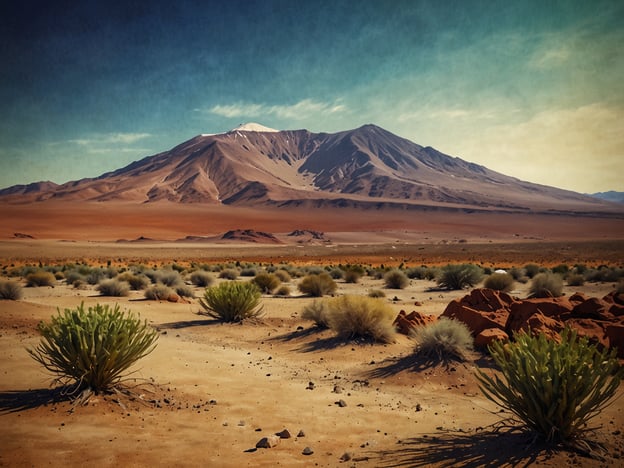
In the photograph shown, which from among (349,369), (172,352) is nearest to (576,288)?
(349,369)

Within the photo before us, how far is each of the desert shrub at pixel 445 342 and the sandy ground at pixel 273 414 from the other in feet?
0.93

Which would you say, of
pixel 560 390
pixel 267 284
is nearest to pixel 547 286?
pixel 267 284

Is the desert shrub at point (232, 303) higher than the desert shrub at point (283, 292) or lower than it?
higher

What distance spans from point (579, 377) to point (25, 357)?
9014 millimetres

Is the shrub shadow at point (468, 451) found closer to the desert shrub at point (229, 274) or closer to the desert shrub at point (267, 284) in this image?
the desert shrub at point (267, 284)

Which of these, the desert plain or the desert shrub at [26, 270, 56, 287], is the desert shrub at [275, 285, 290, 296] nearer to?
the desert plain

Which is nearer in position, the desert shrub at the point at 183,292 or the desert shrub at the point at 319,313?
the desert shrub at the point at 319,313

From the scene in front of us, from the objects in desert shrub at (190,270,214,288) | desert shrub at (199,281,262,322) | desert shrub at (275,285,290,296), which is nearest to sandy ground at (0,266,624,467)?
desert shrub at (199,281,262,322)

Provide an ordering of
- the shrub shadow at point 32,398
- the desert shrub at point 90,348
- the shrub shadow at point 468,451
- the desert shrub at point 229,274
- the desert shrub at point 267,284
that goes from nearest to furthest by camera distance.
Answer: the shrub shadow at point 468,451, the shrub shadow at point 32,398, the desert shrub at point 90,348, the desert shrub at point 267,284, the desert shrub at point 229,274

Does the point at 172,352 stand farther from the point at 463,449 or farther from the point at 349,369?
the point at 463,449

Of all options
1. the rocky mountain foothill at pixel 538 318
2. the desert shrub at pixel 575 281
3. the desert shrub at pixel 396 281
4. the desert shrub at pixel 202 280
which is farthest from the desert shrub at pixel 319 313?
the desert shrub at pixel 575 281

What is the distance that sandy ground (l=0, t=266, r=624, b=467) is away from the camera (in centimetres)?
468

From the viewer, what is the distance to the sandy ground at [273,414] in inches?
184

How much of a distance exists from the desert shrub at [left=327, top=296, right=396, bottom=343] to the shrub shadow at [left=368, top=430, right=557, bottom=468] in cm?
542
